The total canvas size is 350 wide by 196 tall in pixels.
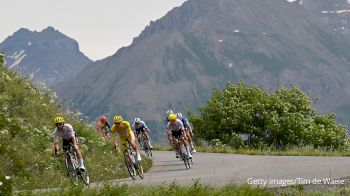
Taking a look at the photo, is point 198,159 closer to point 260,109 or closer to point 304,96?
point 260,109

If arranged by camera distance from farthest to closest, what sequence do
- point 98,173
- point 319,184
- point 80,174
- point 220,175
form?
point 98,173 < point 220,175 < point 80,174 < point 319,184

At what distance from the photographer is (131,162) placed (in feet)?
63.9

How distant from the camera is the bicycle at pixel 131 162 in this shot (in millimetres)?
19344

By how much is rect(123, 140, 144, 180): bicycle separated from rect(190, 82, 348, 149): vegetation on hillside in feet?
64.0

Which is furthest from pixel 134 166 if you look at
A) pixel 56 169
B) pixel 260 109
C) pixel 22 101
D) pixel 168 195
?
pixel 260 109

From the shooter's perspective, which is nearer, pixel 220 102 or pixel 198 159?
pixel 198 159

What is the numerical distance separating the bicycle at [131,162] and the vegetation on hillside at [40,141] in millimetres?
986

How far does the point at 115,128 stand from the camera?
2052 cm

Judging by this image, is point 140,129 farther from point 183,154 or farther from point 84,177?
point 84,177

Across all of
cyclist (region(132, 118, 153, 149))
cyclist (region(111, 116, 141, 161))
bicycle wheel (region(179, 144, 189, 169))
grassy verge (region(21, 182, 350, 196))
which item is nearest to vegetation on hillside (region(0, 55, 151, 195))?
cyclist (region(111, 116, 141, 161))

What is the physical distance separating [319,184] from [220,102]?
30284 millimetres

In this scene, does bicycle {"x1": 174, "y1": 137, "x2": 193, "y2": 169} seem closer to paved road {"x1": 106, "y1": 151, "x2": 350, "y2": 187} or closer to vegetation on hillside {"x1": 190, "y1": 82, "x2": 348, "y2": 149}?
paved road {"x1": 106, "y1": 151, "x2": 350, "y2": 187}

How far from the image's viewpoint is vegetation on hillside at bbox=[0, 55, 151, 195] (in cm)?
1739

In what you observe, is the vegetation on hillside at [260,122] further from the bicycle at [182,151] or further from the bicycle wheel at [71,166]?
the bicycle wheel at [71,166]
